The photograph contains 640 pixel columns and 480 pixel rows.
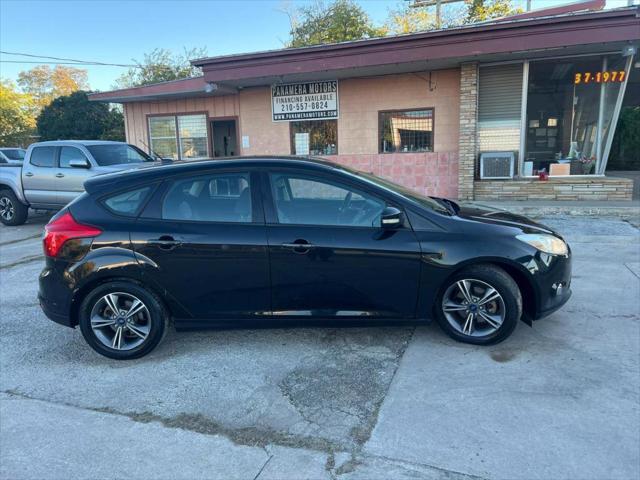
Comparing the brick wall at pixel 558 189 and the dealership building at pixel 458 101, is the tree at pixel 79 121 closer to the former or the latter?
the dealership building at pixel 458 101

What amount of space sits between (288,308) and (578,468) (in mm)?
2306

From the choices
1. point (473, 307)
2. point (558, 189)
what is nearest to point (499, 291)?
point (473, 307)

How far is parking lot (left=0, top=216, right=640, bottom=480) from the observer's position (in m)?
2.73

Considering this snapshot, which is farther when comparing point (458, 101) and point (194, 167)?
point (458, 101)

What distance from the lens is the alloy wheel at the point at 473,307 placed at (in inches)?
159

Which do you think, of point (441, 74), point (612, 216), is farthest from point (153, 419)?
point (441, 74)

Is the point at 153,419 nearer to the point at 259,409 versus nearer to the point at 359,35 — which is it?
the point at 259,409

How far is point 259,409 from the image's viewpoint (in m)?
3.30

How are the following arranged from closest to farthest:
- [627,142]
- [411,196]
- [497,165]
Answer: [411,196], [497,165], [627,142]

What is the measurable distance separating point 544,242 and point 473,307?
835mm

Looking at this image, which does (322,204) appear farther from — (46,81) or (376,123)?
(46,81)

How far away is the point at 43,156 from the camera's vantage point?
1116cm

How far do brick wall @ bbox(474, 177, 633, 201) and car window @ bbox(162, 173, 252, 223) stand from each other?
9.14 meters

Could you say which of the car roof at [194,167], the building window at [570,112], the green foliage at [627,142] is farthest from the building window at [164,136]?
the green foliage at [627,142]
